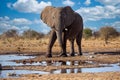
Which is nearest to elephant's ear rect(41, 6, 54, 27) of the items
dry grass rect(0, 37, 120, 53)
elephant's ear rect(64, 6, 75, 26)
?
elephant's ear rect(64, 6, 75, 26)

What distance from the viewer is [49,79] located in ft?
43.6

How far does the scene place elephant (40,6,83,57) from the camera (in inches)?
907

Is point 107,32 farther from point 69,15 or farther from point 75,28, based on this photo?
point 69,15

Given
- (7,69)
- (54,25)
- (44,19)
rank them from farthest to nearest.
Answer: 1. (44,19)
2. (54,25)
3. (7,69)

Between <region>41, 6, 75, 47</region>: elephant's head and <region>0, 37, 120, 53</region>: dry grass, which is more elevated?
Answer: <region>41, 6, 75, 47</region>: elephant's head

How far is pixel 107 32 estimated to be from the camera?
54625mm

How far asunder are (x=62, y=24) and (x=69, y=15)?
6.27 feet

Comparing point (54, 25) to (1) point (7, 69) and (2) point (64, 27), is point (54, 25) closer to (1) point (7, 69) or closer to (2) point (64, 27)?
(2) point (64, 27)

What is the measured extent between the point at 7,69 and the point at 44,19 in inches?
363

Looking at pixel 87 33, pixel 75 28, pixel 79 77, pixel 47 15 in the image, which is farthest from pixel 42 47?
pixel 87 33

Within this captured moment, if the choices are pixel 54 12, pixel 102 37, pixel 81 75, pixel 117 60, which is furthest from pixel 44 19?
pixel 102 37

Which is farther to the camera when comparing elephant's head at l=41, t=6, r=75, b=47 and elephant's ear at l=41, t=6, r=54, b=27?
elephant's ear at l=41, t=6, r=54, b=27

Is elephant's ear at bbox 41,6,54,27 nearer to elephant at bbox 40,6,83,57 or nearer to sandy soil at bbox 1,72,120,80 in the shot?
elephant at bbox 40,6,83,57

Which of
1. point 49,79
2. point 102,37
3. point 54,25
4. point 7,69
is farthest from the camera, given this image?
point 102,37
